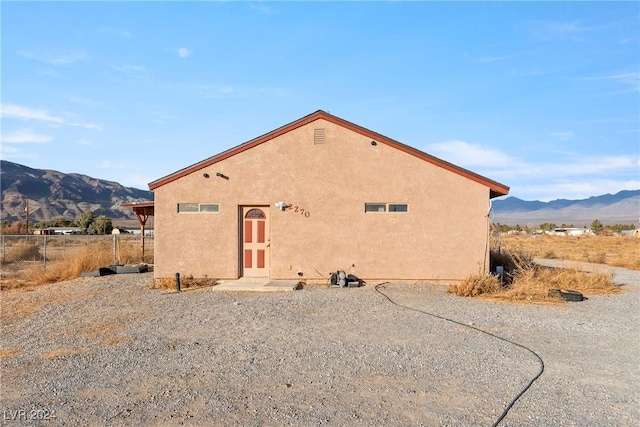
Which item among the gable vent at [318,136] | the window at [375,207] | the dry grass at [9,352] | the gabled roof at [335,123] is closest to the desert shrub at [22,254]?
the gabled roof at [335,123]

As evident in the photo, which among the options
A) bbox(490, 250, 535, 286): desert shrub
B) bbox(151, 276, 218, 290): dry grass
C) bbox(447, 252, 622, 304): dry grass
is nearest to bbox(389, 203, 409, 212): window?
bbox(447, 252, 622, 304): dry grass

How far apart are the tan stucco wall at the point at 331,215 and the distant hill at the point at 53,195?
83282 mm

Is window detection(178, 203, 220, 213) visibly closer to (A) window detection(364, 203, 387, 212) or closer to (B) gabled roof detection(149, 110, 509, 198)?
(B) gabled roof detection(149, 110, 509, 198)

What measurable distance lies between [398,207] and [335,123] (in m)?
3.33

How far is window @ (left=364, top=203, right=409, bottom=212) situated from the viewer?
15071mm

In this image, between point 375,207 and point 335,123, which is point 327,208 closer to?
point 375,207

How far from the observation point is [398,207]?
594 inches

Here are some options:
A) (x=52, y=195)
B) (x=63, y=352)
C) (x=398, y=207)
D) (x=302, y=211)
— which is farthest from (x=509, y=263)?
(x=52, y=195)

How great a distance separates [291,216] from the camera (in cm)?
1509

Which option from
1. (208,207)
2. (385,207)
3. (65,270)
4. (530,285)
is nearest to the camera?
(530,285)

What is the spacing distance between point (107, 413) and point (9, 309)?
824 centimetres

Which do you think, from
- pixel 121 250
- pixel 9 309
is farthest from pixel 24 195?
pixel 9 309

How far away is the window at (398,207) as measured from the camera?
49.4 ft

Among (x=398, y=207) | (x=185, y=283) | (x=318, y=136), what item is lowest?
(x=185, y=283)
